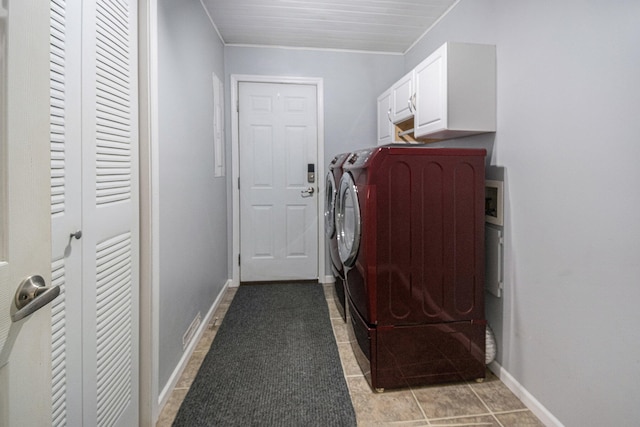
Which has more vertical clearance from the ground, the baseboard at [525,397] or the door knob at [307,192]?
the door knob at [307,192]

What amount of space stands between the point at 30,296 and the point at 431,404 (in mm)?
1704

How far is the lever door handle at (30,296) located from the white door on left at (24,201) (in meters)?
0.01

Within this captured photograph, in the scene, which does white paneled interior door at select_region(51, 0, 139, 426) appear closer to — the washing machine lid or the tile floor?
the tile floor

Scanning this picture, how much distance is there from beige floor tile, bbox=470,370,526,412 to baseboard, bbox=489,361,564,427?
0.02 meters

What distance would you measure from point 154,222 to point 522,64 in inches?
76.4

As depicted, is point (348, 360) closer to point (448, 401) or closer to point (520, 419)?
point (448, 401)

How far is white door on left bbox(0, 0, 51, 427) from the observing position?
22.0 inches

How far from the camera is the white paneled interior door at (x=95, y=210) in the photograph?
36.9 inches

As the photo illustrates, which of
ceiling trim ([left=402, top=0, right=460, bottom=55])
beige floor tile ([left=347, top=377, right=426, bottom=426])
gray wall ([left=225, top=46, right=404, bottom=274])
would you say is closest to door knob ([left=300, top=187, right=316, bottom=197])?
gray wall ([left=225, top=46, right=404, bottom=274])

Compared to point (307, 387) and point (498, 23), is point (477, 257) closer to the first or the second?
point (307, 387)

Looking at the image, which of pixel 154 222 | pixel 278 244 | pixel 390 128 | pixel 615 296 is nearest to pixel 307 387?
pixel 154 222

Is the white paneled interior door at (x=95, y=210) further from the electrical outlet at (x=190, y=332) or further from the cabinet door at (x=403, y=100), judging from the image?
the cabinet door at (x=403, y=100)

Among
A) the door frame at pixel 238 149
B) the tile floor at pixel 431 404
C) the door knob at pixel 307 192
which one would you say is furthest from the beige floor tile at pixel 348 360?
→ the door knob at pixel 307 192

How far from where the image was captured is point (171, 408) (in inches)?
62.3
